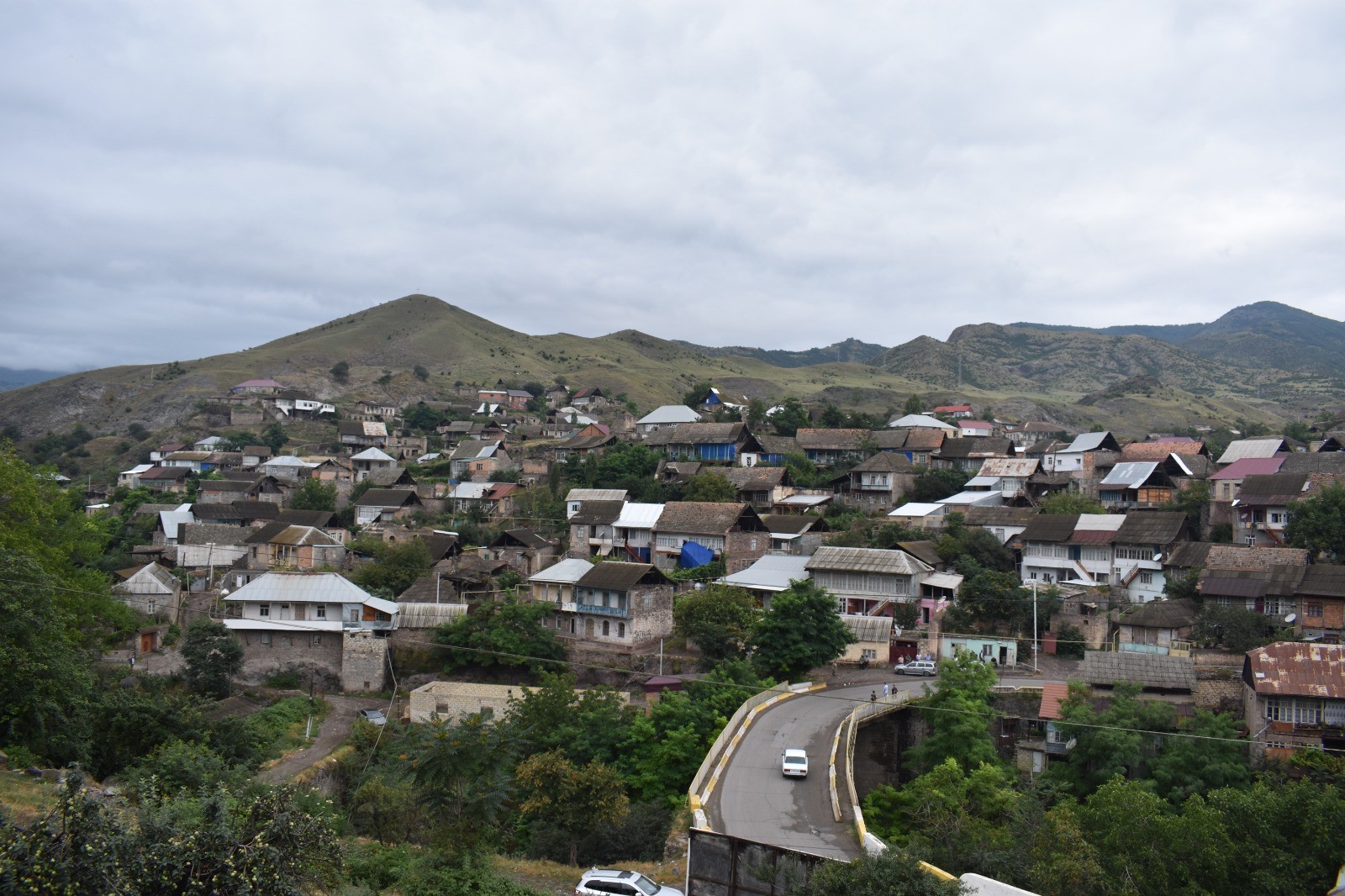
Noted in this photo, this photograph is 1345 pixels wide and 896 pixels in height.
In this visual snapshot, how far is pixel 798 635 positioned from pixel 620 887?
640 inches

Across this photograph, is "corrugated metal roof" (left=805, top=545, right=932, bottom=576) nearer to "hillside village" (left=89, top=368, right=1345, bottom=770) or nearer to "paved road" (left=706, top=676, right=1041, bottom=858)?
"hillside village" (left=89, top=368, right=1345, bottom=770)

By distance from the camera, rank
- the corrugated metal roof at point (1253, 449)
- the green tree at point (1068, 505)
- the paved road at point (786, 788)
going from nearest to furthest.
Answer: the paved road at point (786, 788), the green tree at point (1068, 505), the corrugated metal roof at point (1253, 449)

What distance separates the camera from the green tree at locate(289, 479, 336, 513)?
180 ft

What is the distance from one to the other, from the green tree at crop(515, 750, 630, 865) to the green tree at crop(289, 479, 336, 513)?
125 ft

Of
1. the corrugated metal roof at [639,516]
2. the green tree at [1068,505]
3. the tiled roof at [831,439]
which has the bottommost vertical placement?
the corrugated metal roof at [639,516]

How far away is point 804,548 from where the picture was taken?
1740 inches

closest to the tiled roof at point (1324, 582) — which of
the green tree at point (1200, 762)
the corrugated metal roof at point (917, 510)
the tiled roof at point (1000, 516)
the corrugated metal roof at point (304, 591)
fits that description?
the green tree at point (1200, 762)

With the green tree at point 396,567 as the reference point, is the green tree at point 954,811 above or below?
below

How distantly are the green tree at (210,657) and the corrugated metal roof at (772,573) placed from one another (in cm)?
2024

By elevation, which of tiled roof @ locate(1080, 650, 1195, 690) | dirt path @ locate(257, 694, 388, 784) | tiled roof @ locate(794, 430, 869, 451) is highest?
tiled roof @ locate(794, 430, 869, 451)

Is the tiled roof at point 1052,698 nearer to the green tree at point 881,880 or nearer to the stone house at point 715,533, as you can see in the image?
the green tree at point 881,880

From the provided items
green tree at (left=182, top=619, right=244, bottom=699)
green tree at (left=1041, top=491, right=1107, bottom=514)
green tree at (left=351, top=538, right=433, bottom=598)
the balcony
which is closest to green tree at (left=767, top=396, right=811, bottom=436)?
green tree at (left=1041, top=491, right=1107, bottom=514)

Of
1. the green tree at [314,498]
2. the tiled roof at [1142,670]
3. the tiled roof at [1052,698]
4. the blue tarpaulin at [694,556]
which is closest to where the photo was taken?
the tiled roof at [1052,698]

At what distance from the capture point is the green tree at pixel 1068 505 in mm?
42938
